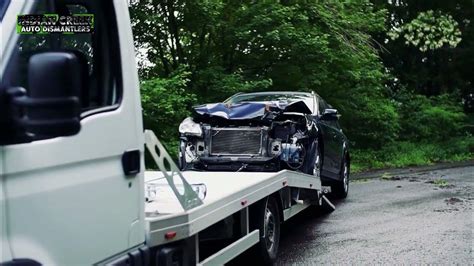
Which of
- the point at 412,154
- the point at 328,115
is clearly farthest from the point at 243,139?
the point at 412,154

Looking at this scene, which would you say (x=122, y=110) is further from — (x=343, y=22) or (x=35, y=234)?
(x=343, y=22)

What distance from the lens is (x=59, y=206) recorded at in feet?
9.16

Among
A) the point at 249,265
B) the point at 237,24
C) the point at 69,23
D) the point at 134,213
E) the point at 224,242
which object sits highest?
the point at 237,24

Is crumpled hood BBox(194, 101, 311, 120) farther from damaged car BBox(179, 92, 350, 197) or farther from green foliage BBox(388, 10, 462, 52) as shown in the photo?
green foliage BBox(388, 10, 462, 52)

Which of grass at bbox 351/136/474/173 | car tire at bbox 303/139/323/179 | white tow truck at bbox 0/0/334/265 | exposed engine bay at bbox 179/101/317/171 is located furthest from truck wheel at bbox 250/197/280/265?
grass at bbox 351/136/474/173

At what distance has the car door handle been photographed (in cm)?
334

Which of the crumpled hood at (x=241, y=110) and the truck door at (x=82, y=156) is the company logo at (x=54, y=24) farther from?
the crumpled hood at (x=241, y=110)

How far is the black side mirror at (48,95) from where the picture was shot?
2369mm

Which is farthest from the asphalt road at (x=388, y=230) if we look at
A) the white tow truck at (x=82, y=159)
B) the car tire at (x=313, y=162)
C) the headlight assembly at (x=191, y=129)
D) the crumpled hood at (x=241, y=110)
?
the white tow truck at (x=82, y=159)

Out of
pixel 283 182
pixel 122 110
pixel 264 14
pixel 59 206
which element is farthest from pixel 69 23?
pixel 264 14

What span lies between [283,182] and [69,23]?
344 centimetres

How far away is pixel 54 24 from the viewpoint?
3010 mm

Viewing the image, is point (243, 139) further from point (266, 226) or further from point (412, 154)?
point (412, 154)

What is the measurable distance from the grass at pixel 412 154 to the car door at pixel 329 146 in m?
5.60
